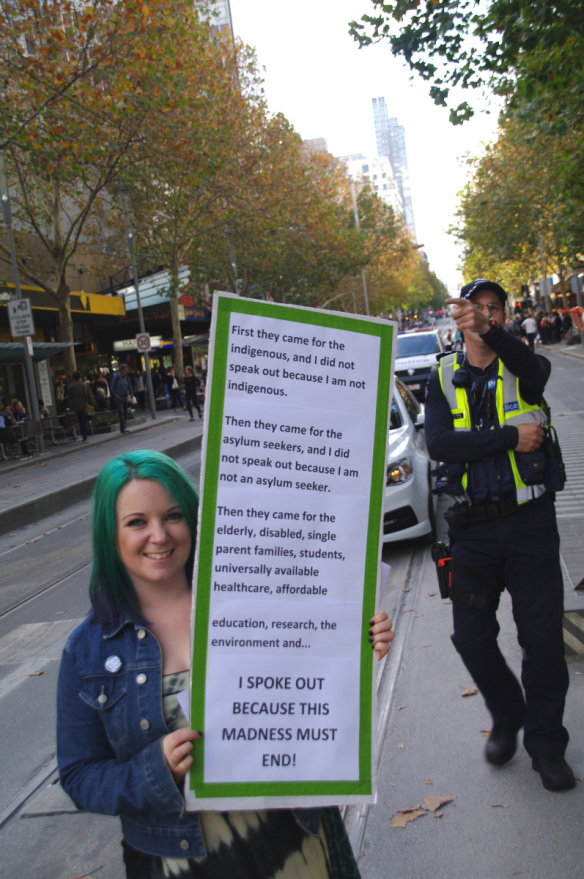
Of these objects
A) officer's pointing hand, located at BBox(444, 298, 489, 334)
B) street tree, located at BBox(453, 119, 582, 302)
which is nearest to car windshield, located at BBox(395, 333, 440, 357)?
street tree, located at BBox(453, 119, 582, 302)

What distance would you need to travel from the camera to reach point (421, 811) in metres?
3.43

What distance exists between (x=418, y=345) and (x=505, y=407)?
63.1 ft

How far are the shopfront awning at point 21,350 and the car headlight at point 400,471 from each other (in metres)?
15.2

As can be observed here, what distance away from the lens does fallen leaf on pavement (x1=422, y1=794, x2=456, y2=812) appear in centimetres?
344

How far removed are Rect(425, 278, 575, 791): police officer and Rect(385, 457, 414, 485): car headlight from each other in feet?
14.1

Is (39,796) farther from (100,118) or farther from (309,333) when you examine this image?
(100,118)

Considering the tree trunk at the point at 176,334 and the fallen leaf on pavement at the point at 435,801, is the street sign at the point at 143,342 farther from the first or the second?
the fallen leaf on pavement at the point at 435,801

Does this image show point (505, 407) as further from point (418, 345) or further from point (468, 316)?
point (418, 345)

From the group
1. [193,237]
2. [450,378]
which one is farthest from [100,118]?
[450,378]

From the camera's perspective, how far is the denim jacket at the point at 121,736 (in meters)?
1.82

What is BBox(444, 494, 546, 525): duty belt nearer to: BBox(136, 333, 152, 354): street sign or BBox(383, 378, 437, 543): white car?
BBox(383, 378, 437, 543): white car

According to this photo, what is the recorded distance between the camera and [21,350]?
21.5 metres

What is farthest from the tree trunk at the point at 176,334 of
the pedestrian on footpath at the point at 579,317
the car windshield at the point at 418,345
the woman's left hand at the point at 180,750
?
the woman's left hand at the point at 180,750

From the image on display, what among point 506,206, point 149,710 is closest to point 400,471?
point 149,710
